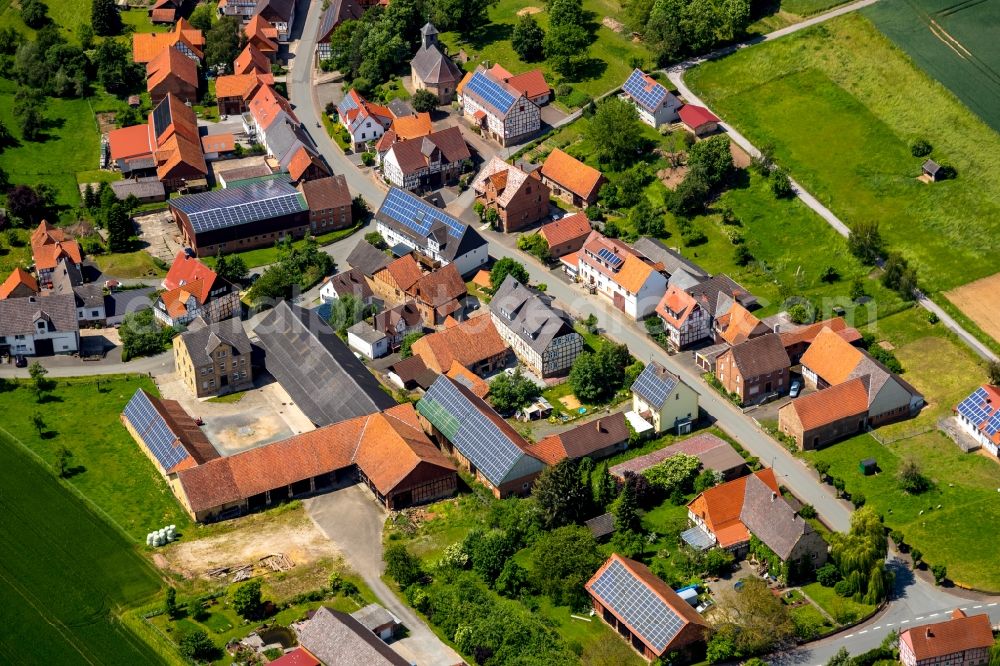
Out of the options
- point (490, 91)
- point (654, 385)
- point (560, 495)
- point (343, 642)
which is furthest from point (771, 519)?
point (490, 91)

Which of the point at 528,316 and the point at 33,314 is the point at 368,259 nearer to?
the point at 528,316

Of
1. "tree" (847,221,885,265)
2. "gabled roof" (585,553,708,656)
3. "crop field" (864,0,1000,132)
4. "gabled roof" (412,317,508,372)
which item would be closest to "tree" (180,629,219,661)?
"gabled roof" (585,553,708,656)

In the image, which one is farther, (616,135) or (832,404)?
(616,135)

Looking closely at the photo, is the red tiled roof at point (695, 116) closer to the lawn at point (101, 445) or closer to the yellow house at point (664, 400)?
the yellow house at point (664, 400)

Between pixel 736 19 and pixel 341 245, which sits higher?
pixel 736 19

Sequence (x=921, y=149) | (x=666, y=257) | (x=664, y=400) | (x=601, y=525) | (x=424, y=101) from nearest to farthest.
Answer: (x=601, y=525)
(x=664, y=400)
(x=666, y=257)
(x=921, y=149)
(x=424, y=101)

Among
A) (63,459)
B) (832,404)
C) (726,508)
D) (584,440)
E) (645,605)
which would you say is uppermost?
(645,605)

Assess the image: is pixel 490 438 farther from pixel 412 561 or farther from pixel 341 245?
pixel 341 245

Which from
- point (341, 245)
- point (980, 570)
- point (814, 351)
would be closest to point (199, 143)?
point (341, 245)
